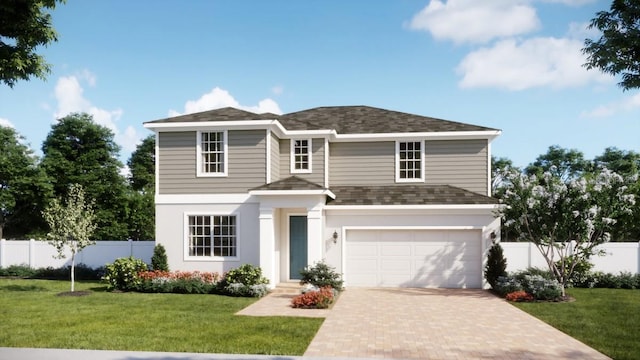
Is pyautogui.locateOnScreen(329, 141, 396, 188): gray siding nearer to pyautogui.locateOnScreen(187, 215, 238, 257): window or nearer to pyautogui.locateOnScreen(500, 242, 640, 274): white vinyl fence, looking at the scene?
pyautogui.locateOnScreen(187, 215, 238, 257): window

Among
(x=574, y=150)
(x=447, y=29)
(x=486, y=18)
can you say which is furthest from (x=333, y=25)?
(x=574, y=150)

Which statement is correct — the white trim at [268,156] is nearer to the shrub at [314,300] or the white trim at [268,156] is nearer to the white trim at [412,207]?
the white trim at [412,207]

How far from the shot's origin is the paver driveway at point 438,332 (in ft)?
30.6

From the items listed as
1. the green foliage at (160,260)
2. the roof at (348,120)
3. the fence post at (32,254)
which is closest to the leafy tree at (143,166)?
the fence post at (32,254)

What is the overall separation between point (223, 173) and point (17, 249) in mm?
12922

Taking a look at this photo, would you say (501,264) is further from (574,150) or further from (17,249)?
(574,150)

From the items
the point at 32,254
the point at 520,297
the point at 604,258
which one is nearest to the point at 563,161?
the point at 604,258

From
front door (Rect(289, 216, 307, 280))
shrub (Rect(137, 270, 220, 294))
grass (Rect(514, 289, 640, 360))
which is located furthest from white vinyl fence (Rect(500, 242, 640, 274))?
shrub (Rect(137, 270, 220, 294))

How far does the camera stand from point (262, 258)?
17641 millimetres

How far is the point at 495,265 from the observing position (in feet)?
58.3

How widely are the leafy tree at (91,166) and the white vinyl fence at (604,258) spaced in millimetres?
27299

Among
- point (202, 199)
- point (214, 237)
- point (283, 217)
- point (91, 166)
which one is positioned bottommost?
point (214, 237)

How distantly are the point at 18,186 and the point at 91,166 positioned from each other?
15.5 feet

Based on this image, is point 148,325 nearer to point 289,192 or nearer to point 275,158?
point 289,192
